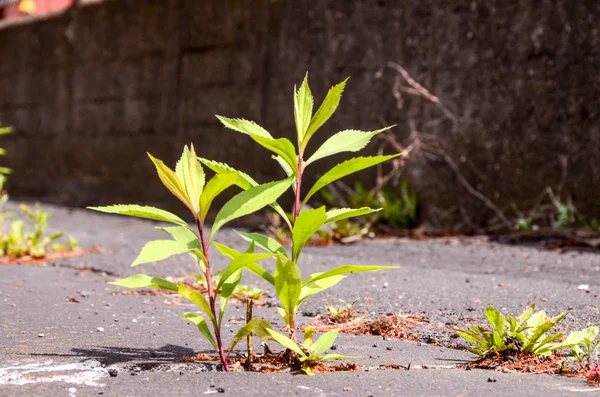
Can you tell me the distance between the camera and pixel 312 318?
2506 mm

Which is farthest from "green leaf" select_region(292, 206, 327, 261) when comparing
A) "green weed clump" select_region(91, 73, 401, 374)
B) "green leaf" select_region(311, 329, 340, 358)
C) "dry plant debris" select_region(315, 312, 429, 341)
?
"dry plant debris" select_region(315, 312, 429, 341)

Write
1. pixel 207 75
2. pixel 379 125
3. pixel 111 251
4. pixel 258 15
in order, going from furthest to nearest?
pixel 207 75, pixel 258 15, pixel 379 125, pixel 111 251

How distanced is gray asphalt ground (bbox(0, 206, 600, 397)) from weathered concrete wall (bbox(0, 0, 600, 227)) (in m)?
0.70

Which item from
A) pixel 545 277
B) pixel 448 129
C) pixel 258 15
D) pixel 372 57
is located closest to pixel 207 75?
pixel 258 15

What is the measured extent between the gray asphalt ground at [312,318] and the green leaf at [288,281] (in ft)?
0.54

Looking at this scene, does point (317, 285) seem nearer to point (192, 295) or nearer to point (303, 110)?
point (192, 295)

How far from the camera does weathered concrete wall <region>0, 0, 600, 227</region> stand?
4699mm

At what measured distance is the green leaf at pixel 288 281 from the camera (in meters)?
1.72

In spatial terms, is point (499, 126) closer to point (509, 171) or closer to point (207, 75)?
point (509, 171)

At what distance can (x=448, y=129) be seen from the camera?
5.12 metres

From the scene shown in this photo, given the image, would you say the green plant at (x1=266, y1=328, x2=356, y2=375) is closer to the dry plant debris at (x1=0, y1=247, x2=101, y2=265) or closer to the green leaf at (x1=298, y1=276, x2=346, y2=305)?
the green leaf at (x1=298, y1=276, x2=346, y2=305)

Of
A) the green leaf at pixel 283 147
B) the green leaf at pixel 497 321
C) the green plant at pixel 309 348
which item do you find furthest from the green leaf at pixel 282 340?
the green leaf at pixel 497 321

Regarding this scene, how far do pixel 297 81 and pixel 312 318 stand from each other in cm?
364

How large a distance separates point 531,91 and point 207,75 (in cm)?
286
